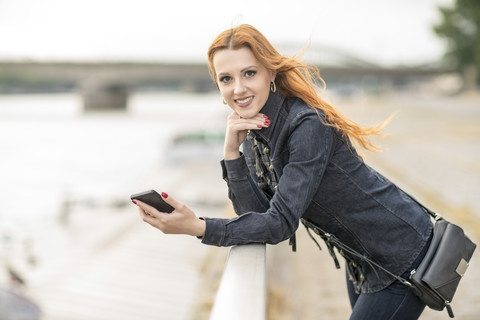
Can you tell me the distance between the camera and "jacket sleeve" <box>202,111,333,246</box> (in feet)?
5.41

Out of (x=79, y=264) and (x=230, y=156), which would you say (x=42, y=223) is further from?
(x=230, y=156)

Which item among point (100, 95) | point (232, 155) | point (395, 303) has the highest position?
point (100, 95)

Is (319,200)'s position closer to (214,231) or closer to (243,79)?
(214,231)

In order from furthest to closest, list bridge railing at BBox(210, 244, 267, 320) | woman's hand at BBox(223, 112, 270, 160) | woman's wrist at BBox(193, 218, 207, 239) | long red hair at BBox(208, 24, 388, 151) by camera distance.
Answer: woman's hand at BBox(223, 112, 270, 160)
long red hair at BBox(208, 24, 388, 151)
woman's wrist at BBox(193, 218, 207, 239)
bridge railing at BBox(210, 244, 267, 320)

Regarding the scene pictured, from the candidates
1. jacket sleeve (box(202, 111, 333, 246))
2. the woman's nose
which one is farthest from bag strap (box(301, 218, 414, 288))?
the woman's nose

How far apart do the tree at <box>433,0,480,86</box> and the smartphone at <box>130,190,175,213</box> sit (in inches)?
2244

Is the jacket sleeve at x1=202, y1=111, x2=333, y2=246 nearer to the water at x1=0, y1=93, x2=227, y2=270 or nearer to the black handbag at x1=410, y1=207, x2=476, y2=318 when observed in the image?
the black handbag at x1=410, y1=207, x2=476, y2=318

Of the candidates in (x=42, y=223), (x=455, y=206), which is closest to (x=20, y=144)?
(x=42, y=223)

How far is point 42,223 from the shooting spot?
1662 centimetres

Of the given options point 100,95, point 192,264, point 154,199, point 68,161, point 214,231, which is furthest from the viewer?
point 100,95

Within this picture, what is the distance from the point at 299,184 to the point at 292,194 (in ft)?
0.12

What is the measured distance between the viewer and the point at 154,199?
61.8 inches

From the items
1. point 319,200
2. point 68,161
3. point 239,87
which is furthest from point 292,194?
point 68,161

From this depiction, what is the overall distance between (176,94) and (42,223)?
425 ft
